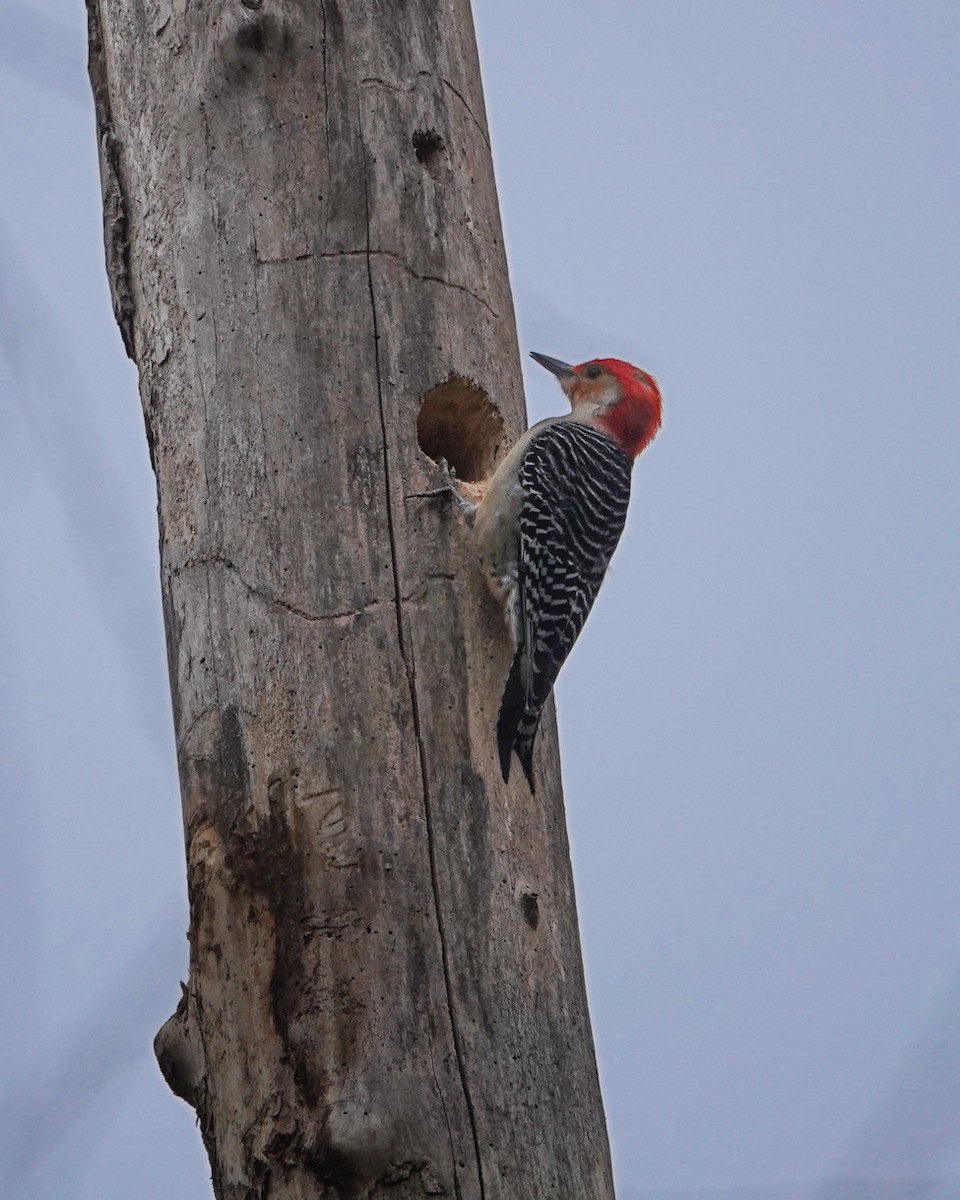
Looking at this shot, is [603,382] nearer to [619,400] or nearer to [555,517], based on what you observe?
[619,400]

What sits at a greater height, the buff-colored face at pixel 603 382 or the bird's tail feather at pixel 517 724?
the buff-colored face at pixel 603 382

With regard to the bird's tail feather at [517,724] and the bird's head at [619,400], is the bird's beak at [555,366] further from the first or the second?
the bird's tail feather at [517,724]

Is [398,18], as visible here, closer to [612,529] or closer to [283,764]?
[612,529]

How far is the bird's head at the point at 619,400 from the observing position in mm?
5156

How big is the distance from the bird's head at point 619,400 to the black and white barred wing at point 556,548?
0.12m

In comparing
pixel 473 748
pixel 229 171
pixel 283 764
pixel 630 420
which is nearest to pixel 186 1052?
pixel 283 764

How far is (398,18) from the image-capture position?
3834mm

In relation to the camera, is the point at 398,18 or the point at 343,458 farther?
the point at 398,18

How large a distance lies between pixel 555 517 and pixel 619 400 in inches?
40.6

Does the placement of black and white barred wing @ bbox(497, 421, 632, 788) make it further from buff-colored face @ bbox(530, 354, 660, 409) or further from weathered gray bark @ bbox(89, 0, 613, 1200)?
buff-colored face @ bbox(530, 354, 660, 409)

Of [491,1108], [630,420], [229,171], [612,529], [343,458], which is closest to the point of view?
[491,1108]

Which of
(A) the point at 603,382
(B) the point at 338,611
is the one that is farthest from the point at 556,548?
(A) the point at 603,382

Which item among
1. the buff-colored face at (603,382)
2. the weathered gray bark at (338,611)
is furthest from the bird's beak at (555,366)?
the weathered gray bark at (338,611)

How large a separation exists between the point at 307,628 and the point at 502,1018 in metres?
0.84
